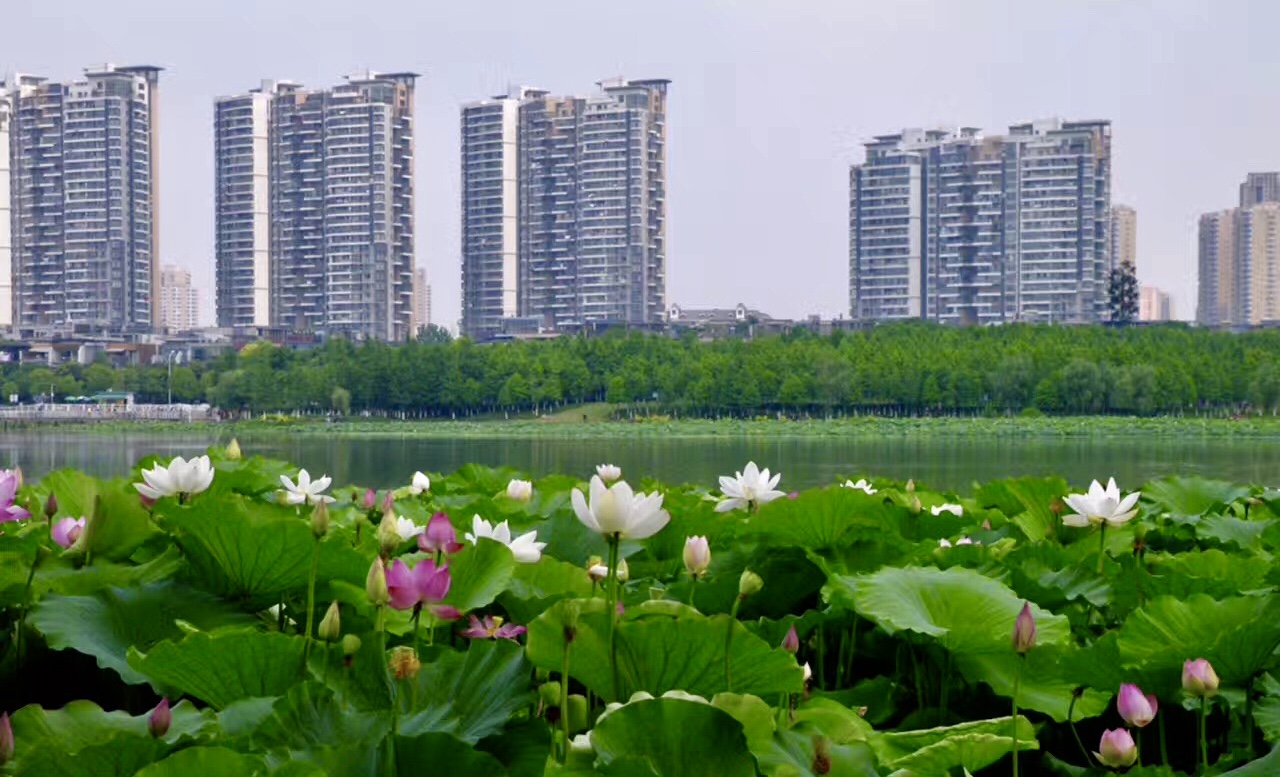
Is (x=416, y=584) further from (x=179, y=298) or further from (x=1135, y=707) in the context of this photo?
(x=179, y=298)

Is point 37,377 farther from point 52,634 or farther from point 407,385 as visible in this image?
point 52,634

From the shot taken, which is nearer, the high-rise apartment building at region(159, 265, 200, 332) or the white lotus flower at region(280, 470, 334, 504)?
the white lotus flower at region(280, 470, 334, 504)

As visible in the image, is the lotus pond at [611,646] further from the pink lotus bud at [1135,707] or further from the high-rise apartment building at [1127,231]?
the high-rise apartment building at [1127,231]

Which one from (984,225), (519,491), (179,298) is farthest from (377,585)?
(179,298)

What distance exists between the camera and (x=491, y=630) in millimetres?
1036

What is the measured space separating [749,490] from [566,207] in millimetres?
57331

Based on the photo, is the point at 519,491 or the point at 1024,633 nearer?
the point at 1024,633

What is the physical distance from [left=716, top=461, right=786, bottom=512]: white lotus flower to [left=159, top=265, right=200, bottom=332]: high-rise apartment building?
319ft

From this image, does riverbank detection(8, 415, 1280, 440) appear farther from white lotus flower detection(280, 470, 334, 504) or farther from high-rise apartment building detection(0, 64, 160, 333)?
white lotus flower detection(280, 470, 334, 504)

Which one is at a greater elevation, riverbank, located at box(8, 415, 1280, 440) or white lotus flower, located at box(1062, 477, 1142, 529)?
white lotus flower, located at box(1062, 477, 1142, 529)

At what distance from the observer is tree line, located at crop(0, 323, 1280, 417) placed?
42.1m

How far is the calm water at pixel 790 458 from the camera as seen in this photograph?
1762cm

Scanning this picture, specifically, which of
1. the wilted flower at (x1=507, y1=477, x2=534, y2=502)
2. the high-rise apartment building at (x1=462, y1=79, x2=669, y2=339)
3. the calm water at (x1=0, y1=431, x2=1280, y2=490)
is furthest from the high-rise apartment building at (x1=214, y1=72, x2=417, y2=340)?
the wilted flower at (x1=507, y1=477, x2=534, y2=502)

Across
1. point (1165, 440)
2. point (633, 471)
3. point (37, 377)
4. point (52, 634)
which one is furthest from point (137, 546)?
point (37, 377)
